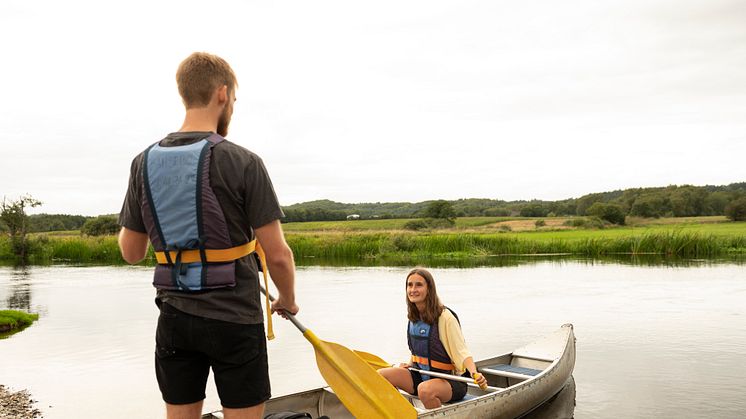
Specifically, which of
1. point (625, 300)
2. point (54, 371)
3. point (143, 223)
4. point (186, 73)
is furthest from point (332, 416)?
point (625, 300)

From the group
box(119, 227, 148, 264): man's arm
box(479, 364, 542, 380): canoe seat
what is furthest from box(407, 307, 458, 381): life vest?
box(119, 227, 148, 264): man's arm

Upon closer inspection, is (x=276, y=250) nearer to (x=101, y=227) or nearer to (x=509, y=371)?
(x=509, y=371)

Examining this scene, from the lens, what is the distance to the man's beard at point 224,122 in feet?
8.44

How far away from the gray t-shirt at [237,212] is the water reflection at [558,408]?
4.95 metres

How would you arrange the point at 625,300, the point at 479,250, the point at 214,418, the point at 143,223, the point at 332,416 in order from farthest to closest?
the point at 479,250, the point at 625,300, the point at 332,416, the point at 214,418, the point at 143,223

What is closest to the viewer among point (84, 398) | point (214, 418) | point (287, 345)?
point (214, 418)

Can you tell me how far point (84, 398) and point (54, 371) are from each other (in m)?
1.72

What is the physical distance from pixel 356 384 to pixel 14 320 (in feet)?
38.1

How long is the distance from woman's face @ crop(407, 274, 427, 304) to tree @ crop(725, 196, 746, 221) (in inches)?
2147

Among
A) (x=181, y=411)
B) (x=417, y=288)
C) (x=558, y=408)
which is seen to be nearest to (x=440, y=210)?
(x=558, y=408)

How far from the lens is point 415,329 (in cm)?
570

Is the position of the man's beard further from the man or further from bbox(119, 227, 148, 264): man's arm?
bbox(119, 227, 148, 264): man's arm

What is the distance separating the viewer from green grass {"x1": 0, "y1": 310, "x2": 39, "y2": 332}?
12.7m

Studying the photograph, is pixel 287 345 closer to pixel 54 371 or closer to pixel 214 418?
pixel 54 371
